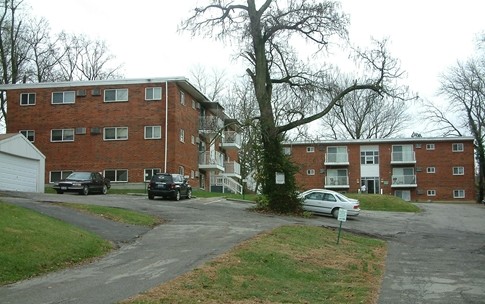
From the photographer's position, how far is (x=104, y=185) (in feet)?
119

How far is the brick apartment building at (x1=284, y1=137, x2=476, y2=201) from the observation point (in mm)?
58656

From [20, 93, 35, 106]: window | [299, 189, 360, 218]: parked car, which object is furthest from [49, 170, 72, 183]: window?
[299, 189, 360, 218]: parked car

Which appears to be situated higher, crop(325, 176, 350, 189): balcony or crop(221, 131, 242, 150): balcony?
crop(221, 131, 242, 150): balcony

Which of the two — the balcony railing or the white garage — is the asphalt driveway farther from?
the balcony railing

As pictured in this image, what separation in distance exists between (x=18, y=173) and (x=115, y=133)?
975 centimetres

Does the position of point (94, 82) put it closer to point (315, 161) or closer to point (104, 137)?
point (104, 137)

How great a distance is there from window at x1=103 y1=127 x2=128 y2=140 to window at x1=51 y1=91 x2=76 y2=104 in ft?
11.5

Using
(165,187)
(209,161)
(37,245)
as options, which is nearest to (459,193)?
(209,161)

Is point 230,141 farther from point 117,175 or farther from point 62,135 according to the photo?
point 62,135

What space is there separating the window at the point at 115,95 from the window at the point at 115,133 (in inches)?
83.3

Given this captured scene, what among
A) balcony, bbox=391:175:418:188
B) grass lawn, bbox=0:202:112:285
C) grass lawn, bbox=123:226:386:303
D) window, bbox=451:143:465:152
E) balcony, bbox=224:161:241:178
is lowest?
grass lawn, bbox=123:226:386:303

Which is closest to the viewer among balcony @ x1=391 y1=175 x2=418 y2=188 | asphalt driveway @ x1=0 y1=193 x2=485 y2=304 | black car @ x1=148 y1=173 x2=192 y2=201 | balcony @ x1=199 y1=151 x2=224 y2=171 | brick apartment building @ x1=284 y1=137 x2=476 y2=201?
asphalt driveway @ x1=0 y1=193 x2=485 y2=304

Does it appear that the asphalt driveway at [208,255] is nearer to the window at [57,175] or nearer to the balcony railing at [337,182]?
the window at [57,175]

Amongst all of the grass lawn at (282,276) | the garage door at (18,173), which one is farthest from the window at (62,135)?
the grass lawn at (282,276)
